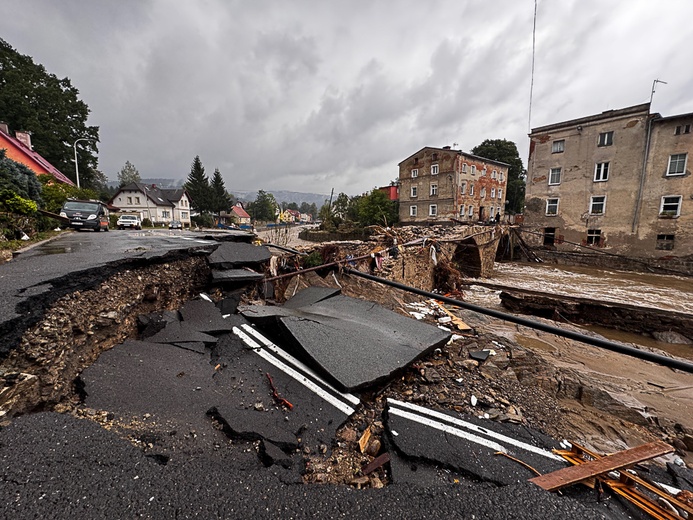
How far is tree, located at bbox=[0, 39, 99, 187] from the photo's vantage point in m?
27.2

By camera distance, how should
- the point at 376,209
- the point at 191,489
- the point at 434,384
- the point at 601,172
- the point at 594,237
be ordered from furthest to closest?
the point at 376,209 < the point at 594,237 < the point at 601,172 < the point at 434,384 < the point at 191,489

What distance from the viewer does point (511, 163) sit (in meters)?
41.4

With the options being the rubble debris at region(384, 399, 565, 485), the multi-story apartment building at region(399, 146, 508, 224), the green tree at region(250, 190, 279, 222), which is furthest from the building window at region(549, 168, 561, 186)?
the green tree at region(250, 190, 279, 222)

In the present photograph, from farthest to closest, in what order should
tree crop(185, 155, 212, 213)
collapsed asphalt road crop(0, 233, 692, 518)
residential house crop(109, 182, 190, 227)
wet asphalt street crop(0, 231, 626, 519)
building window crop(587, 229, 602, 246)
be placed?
tree crop(185, 155, 212, 213), residential house crop(109, 182, 190, 227), building window crop(587, 229, 602, 246), collapsed asphalt road crop(0, 233, 692, 518), wet asphalt street crop(0, 231, 626, 519)

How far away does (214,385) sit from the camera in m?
2.28

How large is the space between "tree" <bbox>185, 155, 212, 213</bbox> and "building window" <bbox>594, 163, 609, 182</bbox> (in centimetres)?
5131

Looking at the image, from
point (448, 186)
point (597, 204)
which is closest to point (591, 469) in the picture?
point (597, 204)

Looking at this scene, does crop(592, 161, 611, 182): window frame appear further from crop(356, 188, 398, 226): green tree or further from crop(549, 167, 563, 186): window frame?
crop(356, 188, 398, 226): green tree

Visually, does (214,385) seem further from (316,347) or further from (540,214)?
(540,214)

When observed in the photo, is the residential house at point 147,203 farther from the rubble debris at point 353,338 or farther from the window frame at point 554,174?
the window frame at point 554,174

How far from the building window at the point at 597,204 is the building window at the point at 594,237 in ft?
4.41

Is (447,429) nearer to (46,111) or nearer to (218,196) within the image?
(46,111)

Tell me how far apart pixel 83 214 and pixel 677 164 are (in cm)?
3274

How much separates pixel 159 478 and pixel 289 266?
4.76 meters
